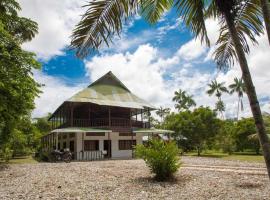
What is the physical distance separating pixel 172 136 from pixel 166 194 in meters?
28.8

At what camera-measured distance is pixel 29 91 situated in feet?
48.7

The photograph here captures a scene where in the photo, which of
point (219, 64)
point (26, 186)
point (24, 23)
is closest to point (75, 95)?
point (24, 23)

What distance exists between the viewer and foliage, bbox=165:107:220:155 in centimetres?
3409

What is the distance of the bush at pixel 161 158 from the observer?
10672 millimetres

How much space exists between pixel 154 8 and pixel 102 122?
2310 centimetres

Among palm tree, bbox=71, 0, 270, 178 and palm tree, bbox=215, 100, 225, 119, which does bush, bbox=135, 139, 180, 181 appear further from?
palm tree, bbox=215, 100, 225, 119

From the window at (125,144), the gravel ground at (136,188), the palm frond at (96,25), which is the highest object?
the palm frond at (96,25)

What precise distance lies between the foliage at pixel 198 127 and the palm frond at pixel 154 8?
3022 centimetres

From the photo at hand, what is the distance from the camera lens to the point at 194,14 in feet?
12.8

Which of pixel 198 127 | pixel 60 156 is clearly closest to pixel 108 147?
pixel 60 156

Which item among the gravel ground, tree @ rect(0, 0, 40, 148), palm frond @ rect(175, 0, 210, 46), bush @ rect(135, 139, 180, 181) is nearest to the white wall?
tree @ rect(0, 0, 40, 148)

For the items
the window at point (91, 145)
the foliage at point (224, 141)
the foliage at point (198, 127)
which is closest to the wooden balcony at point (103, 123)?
the window at point (91, 145)

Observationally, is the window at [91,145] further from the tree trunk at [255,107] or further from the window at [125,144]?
the tree trunk at [255,107]

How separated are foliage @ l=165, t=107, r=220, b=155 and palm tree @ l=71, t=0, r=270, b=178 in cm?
3016
